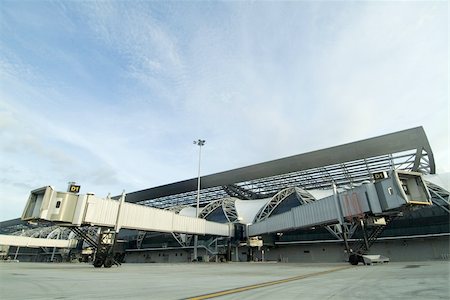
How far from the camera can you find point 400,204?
2144 centimetres

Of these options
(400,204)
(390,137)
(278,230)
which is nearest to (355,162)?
(390,137)

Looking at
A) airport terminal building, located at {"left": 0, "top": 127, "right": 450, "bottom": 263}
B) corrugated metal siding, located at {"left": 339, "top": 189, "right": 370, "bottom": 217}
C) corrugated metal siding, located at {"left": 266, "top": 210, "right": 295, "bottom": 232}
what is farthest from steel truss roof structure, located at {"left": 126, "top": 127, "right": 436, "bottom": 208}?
corrugated metal siding, located at {"left": 339, "top": 189, "right": 370, "bottom": 217}

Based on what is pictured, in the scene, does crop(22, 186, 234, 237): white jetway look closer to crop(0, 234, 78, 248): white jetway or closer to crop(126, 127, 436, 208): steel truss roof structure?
crop(126, 127, 436, 208): steel truss roof structure

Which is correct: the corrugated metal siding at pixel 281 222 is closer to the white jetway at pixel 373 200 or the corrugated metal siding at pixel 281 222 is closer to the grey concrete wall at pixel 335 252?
the white jetway at pixel 373 200

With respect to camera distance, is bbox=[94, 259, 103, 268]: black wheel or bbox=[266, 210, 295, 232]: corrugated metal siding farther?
bbox=[266, 210, 295, 232]: corrugated metal siding

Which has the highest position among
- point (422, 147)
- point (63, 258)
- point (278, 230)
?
point (422, 147)

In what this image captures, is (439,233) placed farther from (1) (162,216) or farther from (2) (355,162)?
(1) (162,216)

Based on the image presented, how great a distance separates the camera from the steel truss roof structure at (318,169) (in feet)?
149

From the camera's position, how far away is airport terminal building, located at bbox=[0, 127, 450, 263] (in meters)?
26.8

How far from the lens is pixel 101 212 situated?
29859 mm

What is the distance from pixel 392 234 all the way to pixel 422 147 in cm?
1836

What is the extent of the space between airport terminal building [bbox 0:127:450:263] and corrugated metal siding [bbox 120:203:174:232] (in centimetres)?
51

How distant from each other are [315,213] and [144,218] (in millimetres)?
25168

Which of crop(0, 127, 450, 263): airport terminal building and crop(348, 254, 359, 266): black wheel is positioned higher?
crop(0, 127, 450, 263): airport terminal building
